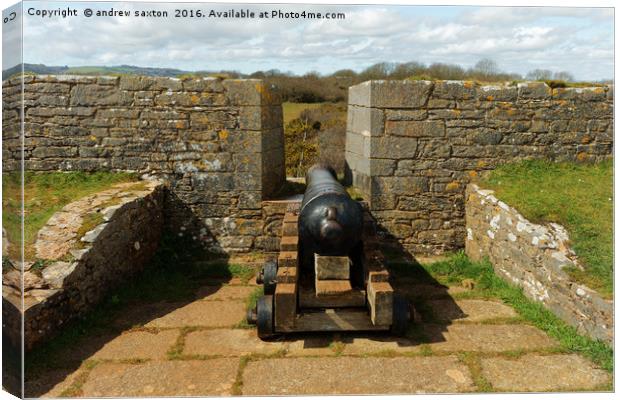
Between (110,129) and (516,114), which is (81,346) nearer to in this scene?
(110,129)

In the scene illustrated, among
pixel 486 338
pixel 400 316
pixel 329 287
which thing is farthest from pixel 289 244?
pixel 486 338

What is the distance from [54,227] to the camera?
5.58 meters

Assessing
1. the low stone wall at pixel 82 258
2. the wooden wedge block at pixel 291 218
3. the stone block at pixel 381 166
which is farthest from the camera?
the stone block at pixel 381 166

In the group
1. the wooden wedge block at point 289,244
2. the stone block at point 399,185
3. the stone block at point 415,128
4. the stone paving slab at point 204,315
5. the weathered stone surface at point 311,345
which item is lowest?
the weathered stone surface at point 311,345

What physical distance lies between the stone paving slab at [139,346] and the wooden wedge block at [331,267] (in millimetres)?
1402

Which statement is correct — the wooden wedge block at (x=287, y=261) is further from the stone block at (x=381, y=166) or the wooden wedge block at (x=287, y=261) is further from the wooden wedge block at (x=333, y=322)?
the stone block at (x=381, y=166)

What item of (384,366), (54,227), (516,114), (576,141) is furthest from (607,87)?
(54,227)

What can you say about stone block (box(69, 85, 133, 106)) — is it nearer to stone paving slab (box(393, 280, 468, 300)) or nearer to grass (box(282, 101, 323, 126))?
stone paving slab (box(393, 280, 468, 300))

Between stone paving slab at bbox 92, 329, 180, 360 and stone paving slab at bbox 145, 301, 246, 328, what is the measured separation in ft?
0.72

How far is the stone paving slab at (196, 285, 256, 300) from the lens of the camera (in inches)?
242

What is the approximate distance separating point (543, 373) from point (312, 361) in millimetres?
1771

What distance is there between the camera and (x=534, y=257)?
18.3 feet

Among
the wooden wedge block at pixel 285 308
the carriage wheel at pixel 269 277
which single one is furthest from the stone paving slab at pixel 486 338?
the carriage wheel at pixel 269 277

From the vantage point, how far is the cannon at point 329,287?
4801 mm
